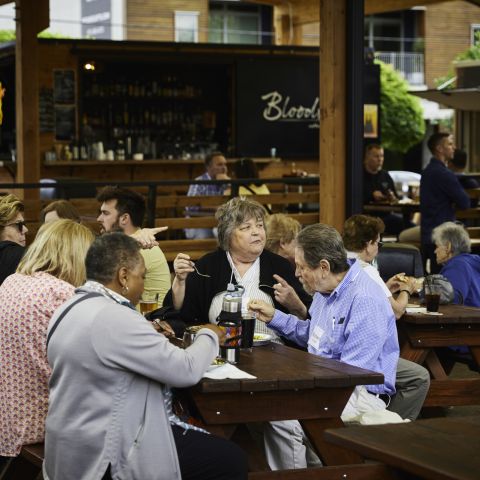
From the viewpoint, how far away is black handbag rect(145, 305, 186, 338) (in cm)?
540

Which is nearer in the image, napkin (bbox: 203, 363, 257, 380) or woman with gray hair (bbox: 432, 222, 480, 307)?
napkin (bbox: 203, 363, 257, 380)

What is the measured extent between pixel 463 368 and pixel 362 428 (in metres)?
4.82

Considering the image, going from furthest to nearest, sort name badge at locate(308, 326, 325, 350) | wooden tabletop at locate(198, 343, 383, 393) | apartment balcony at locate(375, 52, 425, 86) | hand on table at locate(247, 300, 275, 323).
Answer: apartment balcony at locate(375, 52, 425, 86) → hand on table at locate(247, 300, 275, 323) → name badge at locate(308, 326, 325, 350) → wooden tabletop at locate(198, 343, 383, 393)

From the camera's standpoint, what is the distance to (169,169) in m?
15.8

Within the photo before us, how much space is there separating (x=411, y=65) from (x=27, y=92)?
29946 millimetres

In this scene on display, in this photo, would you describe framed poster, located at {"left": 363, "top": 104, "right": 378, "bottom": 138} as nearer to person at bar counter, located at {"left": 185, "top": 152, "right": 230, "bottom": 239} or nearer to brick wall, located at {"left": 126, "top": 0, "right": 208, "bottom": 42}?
person at bar counter, located at {"left": 185, "top": 152, "right": 230, "bottom": 239}

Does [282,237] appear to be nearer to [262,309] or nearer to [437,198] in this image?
[262,309]

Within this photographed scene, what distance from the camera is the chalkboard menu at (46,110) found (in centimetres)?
1534

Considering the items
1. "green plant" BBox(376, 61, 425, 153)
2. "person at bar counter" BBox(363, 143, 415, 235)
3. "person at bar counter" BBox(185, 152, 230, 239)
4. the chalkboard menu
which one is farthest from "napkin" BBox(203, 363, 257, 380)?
"green plant" BBox(376, 61, 425, 153)

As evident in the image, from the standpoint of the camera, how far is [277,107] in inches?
663

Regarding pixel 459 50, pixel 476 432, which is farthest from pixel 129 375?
pixel 459 50

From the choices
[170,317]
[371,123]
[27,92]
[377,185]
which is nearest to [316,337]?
[170,317]

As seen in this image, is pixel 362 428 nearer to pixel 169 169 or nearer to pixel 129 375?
pixel 129 375

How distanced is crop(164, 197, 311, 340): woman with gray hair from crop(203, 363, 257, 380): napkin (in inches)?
49.4
